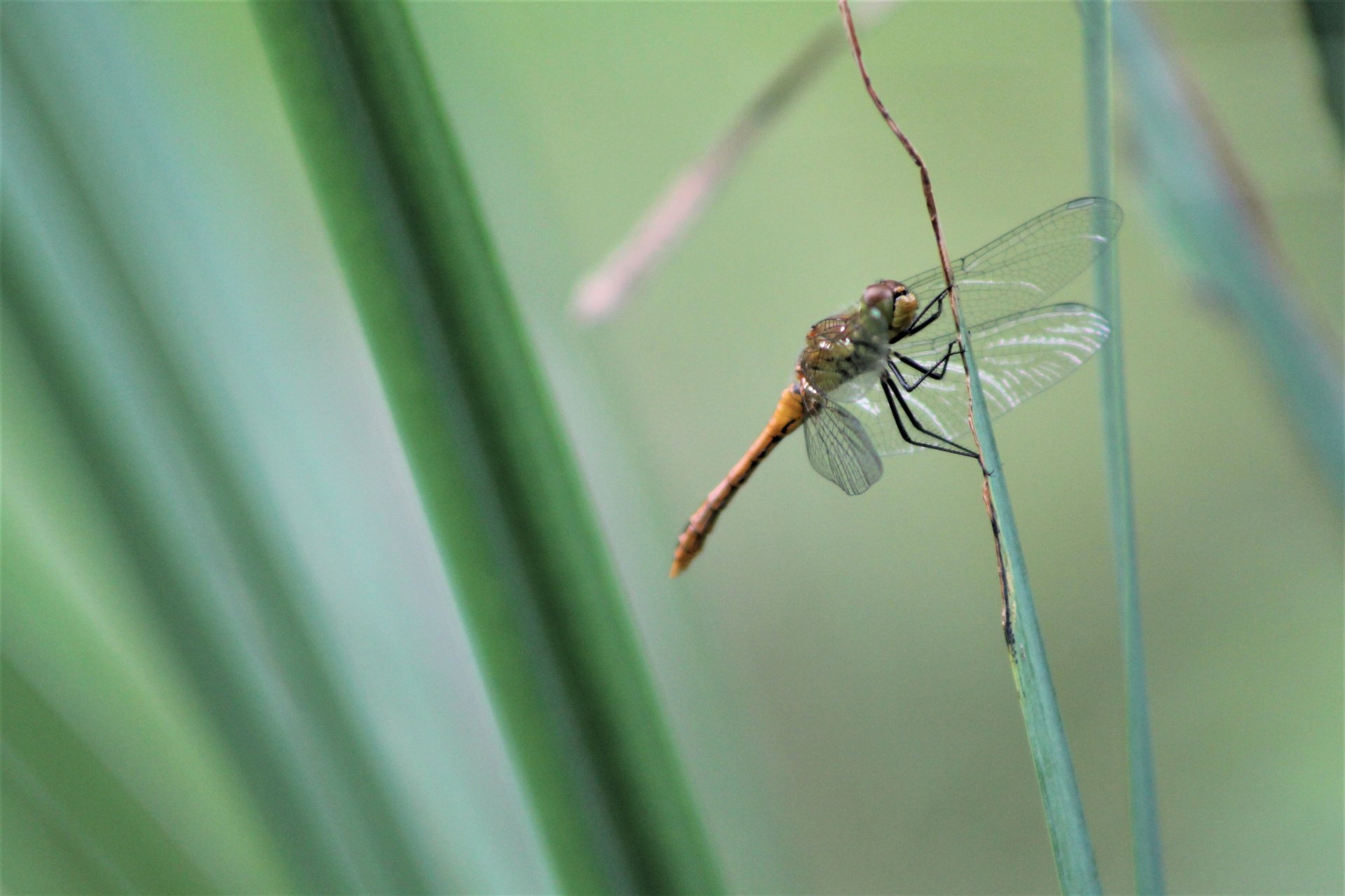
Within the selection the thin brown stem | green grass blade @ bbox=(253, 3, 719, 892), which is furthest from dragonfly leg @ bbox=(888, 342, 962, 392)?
green grass blade @ bbox=(253, 3, 719, 892)

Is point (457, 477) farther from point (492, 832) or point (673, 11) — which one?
point (673, 11)

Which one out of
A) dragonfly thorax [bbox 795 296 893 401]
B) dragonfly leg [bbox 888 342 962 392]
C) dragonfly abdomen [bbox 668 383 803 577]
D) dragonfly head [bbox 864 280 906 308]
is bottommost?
dragonfly abdomen [bbox 668 383 803 577]

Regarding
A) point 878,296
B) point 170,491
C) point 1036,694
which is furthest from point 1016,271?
point 170,491

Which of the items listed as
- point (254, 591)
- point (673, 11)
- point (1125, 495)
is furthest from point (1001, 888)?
point (673, 11)

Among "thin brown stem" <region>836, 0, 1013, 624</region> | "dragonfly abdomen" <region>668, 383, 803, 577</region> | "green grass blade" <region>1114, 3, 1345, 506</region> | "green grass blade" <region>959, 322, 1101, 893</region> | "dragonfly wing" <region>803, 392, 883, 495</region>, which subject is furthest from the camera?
"dragonfly abdomen" <region>668, 383, 803, 577</region>

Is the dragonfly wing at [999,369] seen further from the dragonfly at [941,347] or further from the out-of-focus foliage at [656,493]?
the out-of-focus foliage at [656,493]

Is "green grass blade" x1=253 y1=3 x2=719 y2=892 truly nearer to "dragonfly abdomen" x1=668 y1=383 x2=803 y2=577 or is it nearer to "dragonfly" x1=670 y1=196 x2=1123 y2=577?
"dragonfly" x1=670 y1=196 x2=1123 y2=577

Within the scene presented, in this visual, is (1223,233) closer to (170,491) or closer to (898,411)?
(898,411)
